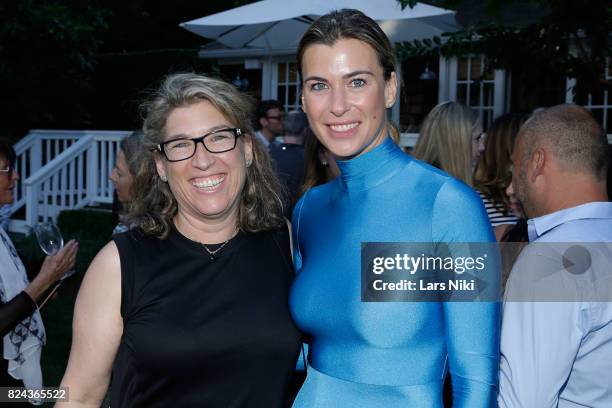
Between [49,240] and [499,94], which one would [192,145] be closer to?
[49,240]

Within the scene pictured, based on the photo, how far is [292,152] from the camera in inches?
252

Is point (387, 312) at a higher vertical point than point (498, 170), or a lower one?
lower

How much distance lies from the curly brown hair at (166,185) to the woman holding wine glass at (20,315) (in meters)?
1.34

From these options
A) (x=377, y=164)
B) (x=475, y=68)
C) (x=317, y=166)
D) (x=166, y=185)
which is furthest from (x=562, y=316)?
(x=475, y=68)

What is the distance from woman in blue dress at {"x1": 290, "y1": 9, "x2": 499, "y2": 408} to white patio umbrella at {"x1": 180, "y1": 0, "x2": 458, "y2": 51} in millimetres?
5384

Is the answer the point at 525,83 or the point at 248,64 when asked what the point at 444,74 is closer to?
the point at 525,83

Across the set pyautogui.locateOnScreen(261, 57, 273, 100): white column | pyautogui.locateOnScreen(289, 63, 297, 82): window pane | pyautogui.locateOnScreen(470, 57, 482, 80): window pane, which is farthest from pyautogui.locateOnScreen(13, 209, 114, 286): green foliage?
pyautogui.locateOnScreen(470, 57, 482, 80): window pane

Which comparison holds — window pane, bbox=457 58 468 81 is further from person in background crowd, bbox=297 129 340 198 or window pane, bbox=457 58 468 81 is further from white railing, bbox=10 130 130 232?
person in background crowd, bbox=297 129 340 198

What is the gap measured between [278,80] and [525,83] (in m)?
4.81

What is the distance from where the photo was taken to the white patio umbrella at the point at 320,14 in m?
8.00

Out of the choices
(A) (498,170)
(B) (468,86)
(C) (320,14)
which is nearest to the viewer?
(A) (498,170)

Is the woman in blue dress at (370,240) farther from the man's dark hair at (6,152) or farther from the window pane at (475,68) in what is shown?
the window pane at (475,68)

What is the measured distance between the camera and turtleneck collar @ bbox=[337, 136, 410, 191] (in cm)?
244

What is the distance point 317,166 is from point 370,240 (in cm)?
219
